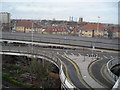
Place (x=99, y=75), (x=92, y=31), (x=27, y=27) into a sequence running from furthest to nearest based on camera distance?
(x=27, y=27)
(x=92, y=31)
(x=99, y=75)

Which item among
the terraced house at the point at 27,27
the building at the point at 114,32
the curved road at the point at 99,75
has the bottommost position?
the curved road at the point at 99,75

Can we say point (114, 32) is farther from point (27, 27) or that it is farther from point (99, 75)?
point (99, 75)

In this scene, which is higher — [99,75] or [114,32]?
[114,32]

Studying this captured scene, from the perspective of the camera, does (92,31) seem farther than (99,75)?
Yes

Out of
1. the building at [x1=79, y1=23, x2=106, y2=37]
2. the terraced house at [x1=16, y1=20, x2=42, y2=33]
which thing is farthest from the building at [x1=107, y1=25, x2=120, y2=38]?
the terraced house at [x1=16, y1=20, x2=42, y2=33]

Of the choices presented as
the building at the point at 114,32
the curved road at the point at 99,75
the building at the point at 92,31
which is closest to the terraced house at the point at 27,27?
the building at the point at 92,31

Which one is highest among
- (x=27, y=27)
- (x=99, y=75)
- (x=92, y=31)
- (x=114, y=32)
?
(x=27, y=27)

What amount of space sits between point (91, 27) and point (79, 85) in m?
22.2

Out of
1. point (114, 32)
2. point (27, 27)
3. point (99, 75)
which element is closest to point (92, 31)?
point (114, 32)

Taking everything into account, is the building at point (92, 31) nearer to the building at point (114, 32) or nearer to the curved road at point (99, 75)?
the building at point (114, 32)

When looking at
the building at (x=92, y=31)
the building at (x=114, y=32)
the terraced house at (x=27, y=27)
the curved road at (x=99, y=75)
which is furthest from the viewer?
the terraced house at (x=27, y=27)

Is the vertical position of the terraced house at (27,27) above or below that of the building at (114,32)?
above

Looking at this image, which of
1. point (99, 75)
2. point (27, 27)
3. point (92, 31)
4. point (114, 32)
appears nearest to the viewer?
point (99, 75)

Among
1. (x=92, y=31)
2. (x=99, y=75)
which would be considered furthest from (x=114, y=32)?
(x=99, y=75)
